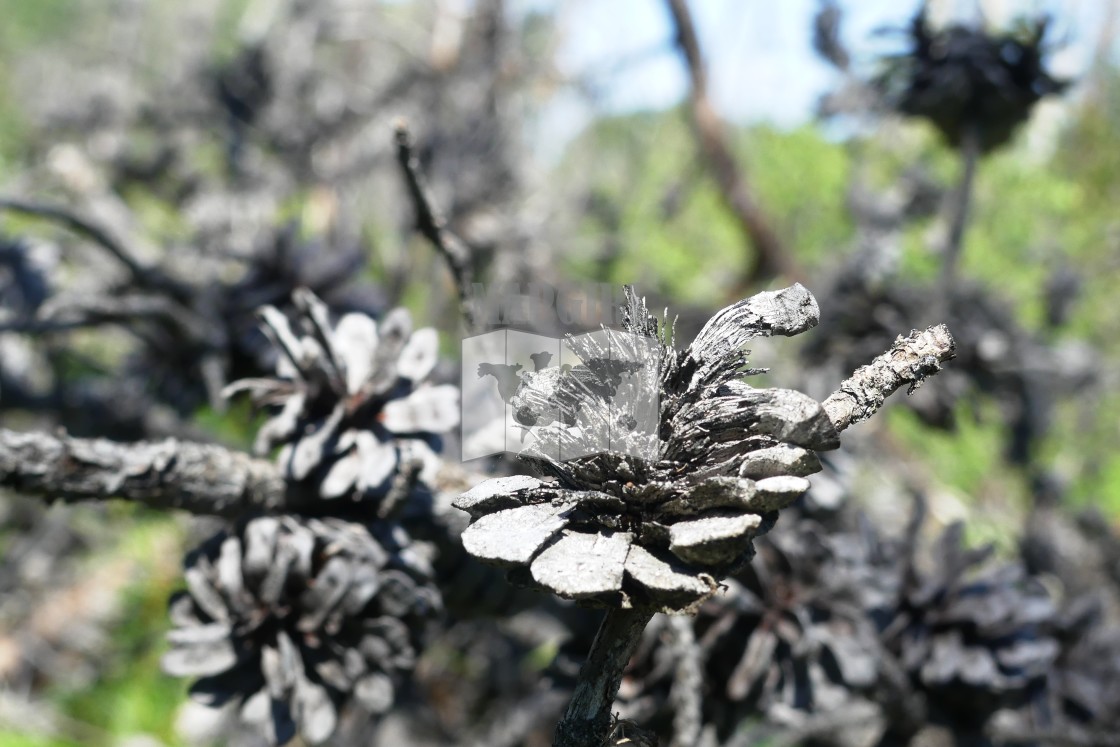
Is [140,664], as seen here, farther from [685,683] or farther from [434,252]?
[685,683]

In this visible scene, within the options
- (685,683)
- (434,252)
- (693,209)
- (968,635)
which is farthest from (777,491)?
(693,209)

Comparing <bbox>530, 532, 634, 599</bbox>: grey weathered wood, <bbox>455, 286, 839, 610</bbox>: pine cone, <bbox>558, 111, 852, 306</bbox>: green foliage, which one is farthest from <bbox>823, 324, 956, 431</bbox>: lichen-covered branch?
<bbox>558, 111, 852, 306</bbox>: green foliage

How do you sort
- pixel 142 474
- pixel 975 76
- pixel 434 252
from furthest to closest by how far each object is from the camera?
pixel 434 252, pixel 975 76, pixel 142 474

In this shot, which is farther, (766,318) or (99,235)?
(99,235)

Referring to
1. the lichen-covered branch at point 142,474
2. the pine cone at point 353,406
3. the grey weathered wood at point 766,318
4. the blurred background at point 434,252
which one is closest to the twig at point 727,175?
the blurred background at point 434,252

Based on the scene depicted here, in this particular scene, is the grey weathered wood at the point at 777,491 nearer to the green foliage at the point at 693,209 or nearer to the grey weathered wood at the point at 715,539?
the grey weathered wood at the point at 715,539

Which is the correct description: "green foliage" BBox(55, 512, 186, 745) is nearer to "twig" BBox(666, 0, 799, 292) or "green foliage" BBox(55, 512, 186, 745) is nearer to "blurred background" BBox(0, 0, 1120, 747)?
"blurred background" BBox(0, 0, 1120, 747)
